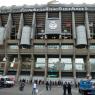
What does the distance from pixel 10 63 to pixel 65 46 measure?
68.8 ft

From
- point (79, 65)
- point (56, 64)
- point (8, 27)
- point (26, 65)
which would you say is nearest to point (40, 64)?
point (26, 65)

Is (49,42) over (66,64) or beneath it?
over

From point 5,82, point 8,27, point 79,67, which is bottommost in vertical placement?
point 5,82

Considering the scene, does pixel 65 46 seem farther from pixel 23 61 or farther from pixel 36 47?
pixel 23 61

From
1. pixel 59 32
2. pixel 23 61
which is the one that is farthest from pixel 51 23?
pixel 23 61

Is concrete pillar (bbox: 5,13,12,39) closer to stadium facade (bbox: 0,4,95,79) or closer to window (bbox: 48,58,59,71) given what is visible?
stadium facade (bbox: 0,4,95,79)

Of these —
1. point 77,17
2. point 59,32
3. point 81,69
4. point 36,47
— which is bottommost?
point 81,69

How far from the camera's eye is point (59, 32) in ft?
282

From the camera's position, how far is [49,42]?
84.4 metres

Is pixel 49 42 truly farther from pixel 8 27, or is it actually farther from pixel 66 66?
pixel 8 27

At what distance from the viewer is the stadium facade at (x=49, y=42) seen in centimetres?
8262

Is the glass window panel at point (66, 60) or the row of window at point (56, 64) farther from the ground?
the glass window panel at point (66, 60)

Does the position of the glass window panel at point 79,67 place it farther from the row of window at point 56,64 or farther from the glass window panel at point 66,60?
the glass window panel at point 66,60

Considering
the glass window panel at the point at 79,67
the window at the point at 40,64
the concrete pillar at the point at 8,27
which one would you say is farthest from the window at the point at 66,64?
the concrete pillar at the point at 8,27
